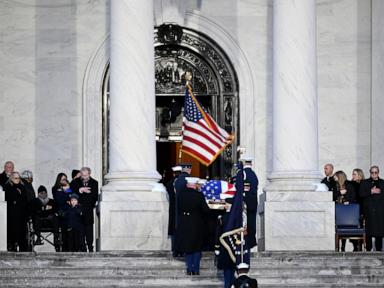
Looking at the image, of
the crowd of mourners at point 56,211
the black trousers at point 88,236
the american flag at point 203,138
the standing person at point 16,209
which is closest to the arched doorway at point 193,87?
the american flag at point 203,138

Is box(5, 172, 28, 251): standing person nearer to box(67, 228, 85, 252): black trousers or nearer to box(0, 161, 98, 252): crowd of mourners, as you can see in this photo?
box(0, 161, 98, 252): crowd of mourners

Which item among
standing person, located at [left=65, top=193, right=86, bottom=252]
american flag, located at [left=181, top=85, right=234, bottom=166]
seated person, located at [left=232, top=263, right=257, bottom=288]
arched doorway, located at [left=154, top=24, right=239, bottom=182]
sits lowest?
seated person, located at [left=232, top=263, right=257, bottom=288]

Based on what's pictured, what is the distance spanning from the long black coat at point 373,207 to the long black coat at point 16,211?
7.73 meters

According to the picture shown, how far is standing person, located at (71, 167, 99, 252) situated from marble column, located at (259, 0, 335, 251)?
392 cm

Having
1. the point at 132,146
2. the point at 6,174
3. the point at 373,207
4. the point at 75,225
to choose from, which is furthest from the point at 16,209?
the point at 373,207

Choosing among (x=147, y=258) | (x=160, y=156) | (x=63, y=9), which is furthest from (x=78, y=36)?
(x=147, y=258)

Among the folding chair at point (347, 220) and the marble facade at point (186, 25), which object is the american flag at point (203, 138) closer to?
the folding chair at point (347, 220)

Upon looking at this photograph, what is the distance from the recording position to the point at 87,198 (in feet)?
108

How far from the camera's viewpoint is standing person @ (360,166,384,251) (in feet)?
108

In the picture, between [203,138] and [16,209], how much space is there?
4.89m

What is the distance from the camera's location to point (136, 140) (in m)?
32.7

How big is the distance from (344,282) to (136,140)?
21.0 feet

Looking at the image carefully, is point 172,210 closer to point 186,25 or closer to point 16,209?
point 16,209

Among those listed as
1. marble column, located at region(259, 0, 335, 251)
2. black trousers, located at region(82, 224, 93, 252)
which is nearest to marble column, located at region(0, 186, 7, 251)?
black trousers, located at region(82, 224, 93, 252)
